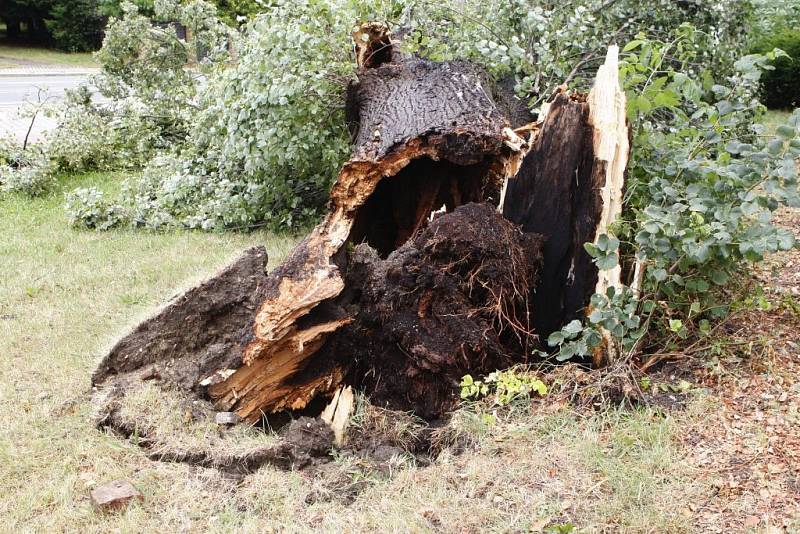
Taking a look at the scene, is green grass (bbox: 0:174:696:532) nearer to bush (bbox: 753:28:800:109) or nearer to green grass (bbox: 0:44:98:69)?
bush (bbox: 753:28:800:109)

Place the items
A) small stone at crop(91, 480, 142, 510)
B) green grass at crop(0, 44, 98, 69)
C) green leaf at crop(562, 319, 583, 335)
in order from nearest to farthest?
small stone at crop(91, 480, 142, 510) < green leaf at crop(562, 319, 583, 335) < green grass at crop(0, 44, 98, 69)

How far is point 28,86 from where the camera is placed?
1828 centimetres

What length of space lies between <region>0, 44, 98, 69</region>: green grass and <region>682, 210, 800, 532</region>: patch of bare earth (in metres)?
23.1

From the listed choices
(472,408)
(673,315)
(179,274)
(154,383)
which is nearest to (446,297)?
(472,408)

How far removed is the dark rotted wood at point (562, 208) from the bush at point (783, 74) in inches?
361

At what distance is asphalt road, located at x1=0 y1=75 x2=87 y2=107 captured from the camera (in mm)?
15891

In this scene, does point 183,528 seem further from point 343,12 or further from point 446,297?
point 343,12

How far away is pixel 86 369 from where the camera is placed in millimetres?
4258

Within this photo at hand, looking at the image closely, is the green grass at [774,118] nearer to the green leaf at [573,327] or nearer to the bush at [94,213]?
the green leaf at [573,327]

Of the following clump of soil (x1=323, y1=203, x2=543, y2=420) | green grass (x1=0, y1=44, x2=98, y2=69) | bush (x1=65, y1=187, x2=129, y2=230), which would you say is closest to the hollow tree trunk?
clump of soil (x1=323, y1=203, x2=543, y2=420)

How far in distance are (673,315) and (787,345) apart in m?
0.58

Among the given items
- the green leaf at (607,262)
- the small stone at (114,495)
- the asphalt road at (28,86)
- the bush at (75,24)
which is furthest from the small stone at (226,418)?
the bush at (75,24)

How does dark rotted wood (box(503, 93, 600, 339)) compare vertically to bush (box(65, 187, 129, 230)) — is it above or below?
above

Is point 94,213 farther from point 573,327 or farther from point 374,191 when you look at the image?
point 573,327
